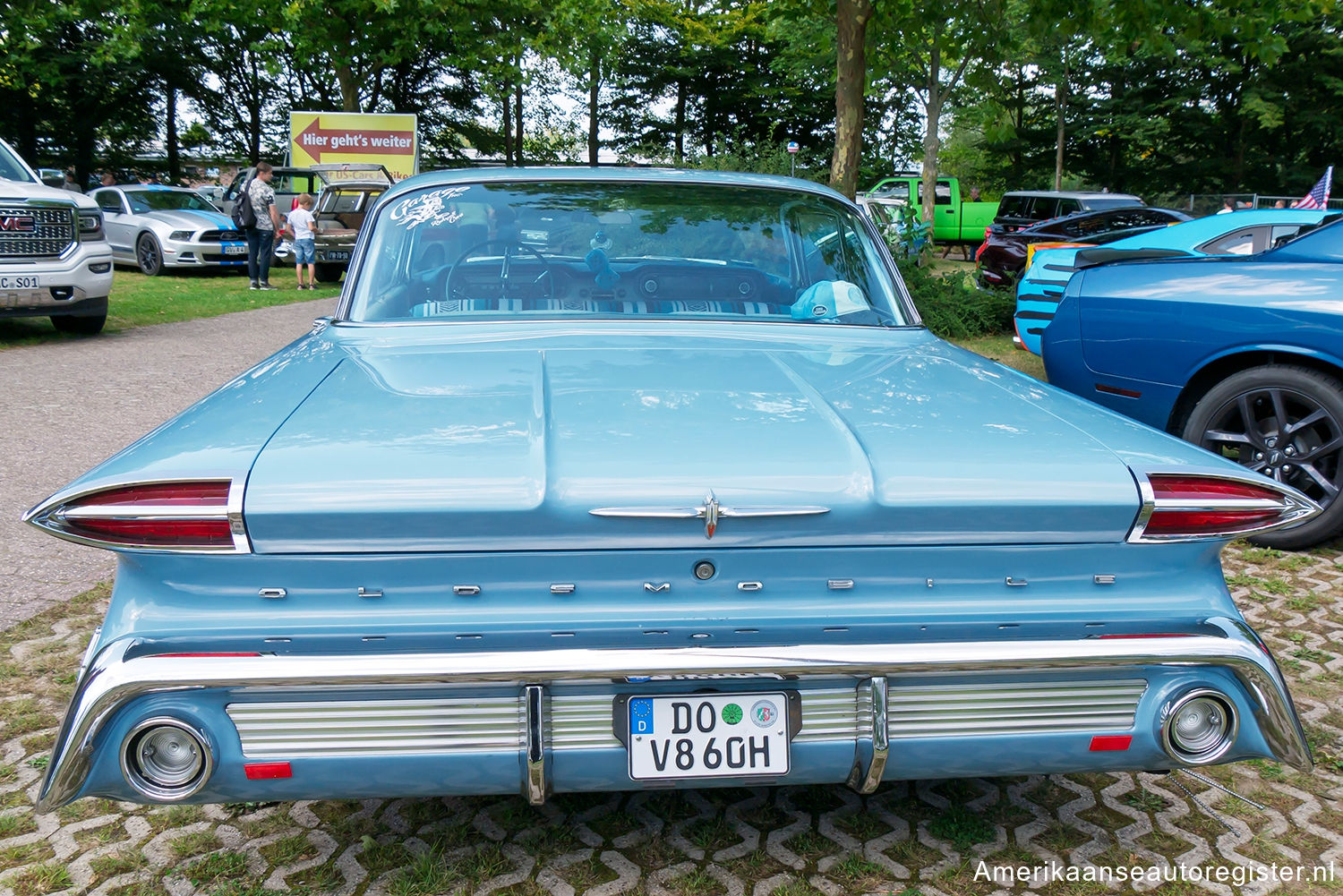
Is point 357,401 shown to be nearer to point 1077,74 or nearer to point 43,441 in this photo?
point 43,441

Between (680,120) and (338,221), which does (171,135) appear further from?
(338,221)

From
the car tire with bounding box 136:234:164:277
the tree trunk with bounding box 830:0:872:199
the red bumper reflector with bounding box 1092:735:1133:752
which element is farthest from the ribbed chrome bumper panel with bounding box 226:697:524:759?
the car tire with bounding box 136:234:164:277

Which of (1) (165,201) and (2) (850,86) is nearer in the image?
(2) (850,86)

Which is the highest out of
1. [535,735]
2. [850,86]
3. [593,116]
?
[593,116]

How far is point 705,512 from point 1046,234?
51.3ft

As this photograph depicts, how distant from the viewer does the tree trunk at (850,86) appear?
9.72 metres

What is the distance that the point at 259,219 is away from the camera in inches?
608

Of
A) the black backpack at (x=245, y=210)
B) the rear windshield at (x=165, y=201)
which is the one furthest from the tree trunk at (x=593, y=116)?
the black backpack at (x=245, y=210)

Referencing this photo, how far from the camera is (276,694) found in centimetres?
183

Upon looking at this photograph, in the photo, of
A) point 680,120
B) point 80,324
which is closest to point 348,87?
point 80,324

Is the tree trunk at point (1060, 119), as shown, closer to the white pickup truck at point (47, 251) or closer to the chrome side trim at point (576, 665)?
the white pickup truck at point (47, 251)

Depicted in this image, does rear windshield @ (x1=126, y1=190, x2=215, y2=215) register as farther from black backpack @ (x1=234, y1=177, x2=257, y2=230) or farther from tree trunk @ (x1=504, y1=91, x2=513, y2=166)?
tree trunk @ (x1=504, y1=91, x2=513, y2=166)

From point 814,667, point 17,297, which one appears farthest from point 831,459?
point 17,297

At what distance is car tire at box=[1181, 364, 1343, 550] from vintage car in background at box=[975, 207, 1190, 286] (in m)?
10.9
